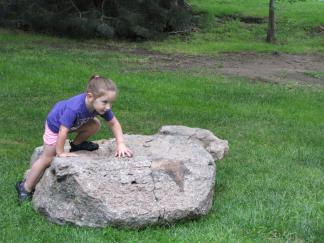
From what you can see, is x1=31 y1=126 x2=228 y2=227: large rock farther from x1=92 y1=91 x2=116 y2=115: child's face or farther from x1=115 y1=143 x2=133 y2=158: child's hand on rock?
x1=92 y1=91 x2=116 y2=115: child's face

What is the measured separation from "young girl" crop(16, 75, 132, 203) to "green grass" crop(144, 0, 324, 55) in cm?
1155

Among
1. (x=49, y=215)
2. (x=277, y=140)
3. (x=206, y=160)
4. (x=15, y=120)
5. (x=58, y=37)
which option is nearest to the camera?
(x=49, y=215)

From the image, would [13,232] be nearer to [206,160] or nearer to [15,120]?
[206,160]

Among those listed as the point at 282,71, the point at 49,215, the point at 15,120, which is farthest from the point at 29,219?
the point at 282,71

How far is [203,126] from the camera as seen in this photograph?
9.36 m

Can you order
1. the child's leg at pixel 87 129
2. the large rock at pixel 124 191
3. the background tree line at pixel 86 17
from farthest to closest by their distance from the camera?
1. the background tree line at pixel 86 17
2. the child's leg at pixel 87 129
3. the large rock at pixel 124 191

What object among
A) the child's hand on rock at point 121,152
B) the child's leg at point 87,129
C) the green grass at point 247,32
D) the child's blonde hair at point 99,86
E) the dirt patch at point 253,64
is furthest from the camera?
the green grass at point 247,32

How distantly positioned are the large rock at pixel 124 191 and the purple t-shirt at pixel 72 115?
335mm

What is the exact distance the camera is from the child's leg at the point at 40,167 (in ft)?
18.6

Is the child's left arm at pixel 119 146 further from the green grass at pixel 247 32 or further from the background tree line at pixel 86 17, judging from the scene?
the background tree line at pixel 86 17

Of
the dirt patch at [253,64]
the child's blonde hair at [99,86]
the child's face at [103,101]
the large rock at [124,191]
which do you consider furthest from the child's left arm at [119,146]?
the dirt patch at [253,64]

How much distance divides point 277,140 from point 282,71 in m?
6.58

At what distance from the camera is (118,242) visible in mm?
4719

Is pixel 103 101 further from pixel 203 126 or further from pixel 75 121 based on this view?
pixel 203 126
